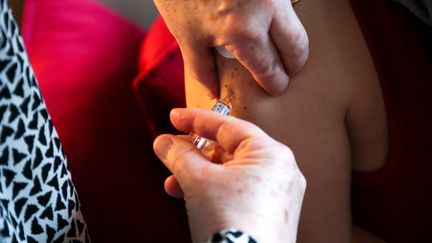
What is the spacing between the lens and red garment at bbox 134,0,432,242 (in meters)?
0.73

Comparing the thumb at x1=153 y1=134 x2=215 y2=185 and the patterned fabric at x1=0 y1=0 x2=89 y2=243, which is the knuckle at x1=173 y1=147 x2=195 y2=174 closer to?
the thumb at x1=153 y1=134 x2=215 y2=185

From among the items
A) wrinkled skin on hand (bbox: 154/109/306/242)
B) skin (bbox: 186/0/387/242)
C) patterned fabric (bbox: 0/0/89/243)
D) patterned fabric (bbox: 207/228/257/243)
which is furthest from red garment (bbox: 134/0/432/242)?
patterned fabric (bbox: 0/0/89/243)

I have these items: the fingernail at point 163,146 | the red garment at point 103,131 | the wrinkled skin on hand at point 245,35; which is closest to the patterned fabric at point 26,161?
the fingernail at point 163,146

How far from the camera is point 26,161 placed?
48cm

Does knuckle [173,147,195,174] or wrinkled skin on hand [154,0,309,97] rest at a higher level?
wrinkled skin on hand [154,0,309,97]

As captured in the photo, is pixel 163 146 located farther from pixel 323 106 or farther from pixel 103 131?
pixel 103 131

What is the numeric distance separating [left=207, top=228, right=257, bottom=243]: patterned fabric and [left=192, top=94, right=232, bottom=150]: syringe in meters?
0.15

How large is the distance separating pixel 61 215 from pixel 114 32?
791 millimetres

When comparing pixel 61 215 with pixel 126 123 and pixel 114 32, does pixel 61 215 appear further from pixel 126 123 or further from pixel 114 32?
pixel 114 32

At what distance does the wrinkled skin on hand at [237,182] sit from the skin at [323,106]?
130 mm

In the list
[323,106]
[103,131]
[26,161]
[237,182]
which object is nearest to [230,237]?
[237,182]

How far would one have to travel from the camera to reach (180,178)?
559 mm

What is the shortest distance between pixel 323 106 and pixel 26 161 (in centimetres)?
41

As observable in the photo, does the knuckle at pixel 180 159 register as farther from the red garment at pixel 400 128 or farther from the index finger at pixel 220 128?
the red garment at pixel 400 128
